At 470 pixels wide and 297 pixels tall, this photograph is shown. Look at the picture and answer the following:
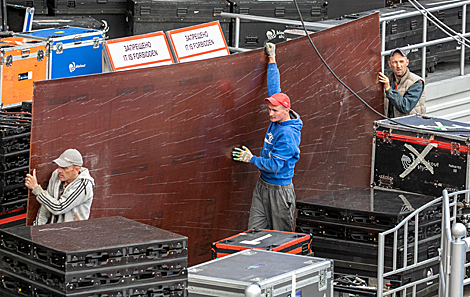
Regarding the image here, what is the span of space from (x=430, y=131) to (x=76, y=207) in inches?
155

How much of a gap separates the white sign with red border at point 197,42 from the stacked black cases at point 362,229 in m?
3.47

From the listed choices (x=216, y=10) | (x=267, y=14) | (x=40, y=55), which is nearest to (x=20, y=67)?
(x=40, y=55)

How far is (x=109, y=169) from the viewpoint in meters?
7.85

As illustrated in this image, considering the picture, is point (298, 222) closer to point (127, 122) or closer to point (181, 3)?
point (127, 122)

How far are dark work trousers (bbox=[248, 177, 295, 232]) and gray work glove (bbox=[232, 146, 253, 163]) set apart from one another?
0.28 m

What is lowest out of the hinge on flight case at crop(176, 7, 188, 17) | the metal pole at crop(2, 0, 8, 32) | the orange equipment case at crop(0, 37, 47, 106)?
the orange equipment case at crop(0, 37, 47, 106)

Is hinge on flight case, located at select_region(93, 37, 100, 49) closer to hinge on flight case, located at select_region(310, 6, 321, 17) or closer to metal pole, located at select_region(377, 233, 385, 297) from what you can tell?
hinge on flight case, located at select_region(310, 6, 321, 17)

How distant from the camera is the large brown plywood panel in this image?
7.59 metres

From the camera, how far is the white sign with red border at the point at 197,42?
1067 centimetres

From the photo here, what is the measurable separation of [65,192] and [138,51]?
327 centimetres

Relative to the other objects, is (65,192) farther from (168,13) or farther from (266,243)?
(168,13)

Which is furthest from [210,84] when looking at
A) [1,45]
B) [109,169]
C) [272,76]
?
[1,45]

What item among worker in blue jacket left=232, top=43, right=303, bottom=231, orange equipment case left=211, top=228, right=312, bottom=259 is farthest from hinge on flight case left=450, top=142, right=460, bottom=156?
orange equipment case left=211, top=228, right=312, bottom=259

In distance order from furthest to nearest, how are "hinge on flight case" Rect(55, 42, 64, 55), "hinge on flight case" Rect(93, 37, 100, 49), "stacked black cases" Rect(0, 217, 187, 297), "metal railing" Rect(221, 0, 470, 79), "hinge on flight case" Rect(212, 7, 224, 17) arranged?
"hinge on flight case" Rect(212, 7, 224, 17) < "hinge on flight case" Rect(93, 37, 100, 49) < "hinge on flight case" Rect(55, 42, 64, 55) < "metal railing" Rect(221, 0, 470, 79) < "stacked black cases" Rect(0, 217, 187, 297)
